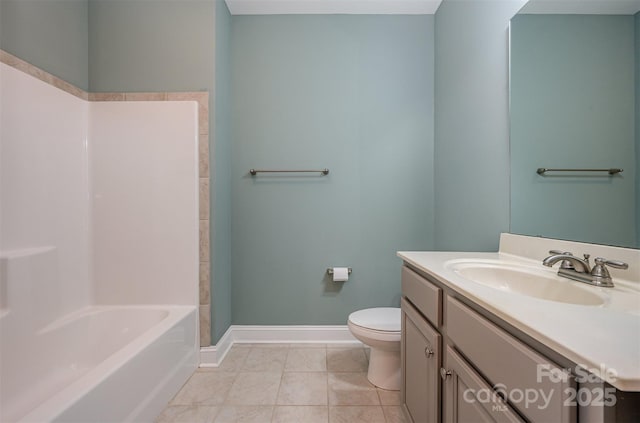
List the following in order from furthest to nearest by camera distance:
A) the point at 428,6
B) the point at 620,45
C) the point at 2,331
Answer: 1. the point at 428,6
2. the point at 2,331
3. the point at 620,45

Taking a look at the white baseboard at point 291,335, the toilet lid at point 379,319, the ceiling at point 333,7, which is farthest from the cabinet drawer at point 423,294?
the ceiling at point 333,7

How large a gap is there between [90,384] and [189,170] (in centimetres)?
123

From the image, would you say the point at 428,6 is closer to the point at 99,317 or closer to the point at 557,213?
the point at 557,213

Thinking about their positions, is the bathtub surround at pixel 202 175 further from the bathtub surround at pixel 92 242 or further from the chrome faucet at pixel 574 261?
the chrome faucet at pixel 574 261

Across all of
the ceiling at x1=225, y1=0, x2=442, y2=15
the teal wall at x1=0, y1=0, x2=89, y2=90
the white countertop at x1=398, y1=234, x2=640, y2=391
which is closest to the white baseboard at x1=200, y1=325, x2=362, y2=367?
the white countertop at x1=398, y1=234, x2=640, y2=391

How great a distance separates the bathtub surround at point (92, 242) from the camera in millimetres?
1305

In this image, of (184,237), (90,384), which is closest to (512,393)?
(90,384)

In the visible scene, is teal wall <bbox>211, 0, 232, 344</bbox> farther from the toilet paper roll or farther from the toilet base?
the toilet base

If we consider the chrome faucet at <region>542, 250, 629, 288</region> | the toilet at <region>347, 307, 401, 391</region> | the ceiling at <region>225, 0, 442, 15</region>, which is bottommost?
the toilet at <region>347, 307, 401, 391</region>

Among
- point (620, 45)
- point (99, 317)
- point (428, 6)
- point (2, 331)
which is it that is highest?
point (428, 6)

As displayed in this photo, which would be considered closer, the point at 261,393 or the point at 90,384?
the point at 90,384

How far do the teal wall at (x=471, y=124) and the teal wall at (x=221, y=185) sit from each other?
1.61 m

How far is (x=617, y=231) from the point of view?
885mm

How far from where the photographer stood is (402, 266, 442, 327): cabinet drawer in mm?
964
